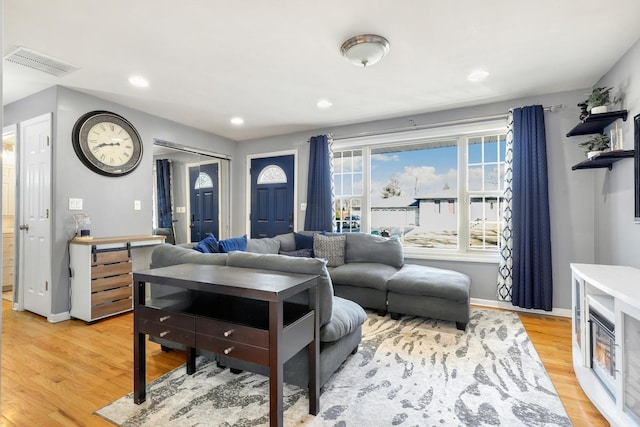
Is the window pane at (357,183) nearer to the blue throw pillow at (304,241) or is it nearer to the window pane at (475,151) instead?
the blue throw pillow at (304,241)

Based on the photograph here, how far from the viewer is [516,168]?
3668 millimetres

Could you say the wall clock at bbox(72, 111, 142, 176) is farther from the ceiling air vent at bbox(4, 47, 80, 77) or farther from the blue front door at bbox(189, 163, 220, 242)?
the blue front door at bbox(189, 163, 220, 242)

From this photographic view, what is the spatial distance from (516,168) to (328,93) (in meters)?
2.28

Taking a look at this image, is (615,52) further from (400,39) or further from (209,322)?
(209,322)

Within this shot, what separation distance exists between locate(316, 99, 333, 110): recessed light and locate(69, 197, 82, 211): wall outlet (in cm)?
288

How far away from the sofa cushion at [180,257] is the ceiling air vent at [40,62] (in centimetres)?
187

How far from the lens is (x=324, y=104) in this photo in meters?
3.93

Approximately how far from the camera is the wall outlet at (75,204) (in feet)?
11.4

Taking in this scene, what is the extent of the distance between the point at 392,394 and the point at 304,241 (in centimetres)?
259

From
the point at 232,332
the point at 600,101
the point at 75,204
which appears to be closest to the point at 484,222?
the point at 600,101

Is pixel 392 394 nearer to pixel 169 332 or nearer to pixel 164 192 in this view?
pixel 169 332

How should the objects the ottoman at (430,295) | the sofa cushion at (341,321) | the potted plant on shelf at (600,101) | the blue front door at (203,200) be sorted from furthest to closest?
the blue front door at (203,200) < the ottoman at (430,295) < the potted plant on shelf at (600,101) < the sofa cushion at (341,321)

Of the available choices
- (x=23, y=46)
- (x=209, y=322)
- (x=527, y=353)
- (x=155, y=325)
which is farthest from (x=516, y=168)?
(x=23, y=46)

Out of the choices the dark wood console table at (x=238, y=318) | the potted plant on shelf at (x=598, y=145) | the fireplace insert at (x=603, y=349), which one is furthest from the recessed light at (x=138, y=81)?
the potted plant on shelf at (x=598, y=145)
